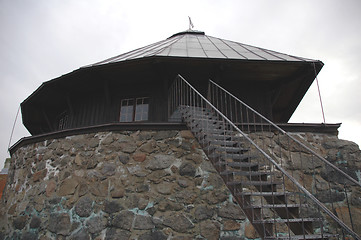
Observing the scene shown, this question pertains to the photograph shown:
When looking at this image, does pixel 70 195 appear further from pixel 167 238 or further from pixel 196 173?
pixel 196 173

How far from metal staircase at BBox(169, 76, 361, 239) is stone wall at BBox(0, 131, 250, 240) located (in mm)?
642

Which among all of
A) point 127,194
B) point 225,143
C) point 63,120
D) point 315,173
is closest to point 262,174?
point 225,143

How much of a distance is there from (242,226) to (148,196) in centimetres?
190

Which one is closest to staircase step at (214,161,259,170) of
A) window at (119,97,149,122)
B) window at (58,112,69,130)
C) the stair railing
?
the stair railing

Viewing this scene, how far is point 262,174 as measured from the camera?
4047 millimetres

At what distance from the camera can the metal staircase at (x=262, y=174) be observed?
336 centimetres

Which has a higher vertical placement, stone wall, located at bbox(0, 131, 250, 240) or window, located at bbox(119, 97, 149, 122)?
window, located at bbox(119, 97, 149, 122)

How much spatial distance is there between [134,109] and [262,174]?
419 cm

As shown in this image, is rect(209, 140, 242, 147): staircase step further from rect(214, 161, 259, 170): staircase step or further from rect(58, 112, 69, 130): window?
rect(58, 112, 69, 130): window

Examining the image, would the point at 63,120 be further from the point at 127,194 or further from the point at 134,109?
the point at 127,194

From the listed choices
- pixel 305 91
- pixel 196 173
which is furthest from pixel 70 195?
pixel 305 91

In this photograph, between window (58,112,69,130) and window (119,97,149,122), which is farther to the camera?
window (58,112,69,130)

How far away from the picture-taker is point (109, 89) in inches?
289

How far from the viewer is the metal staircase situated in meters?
3.36
